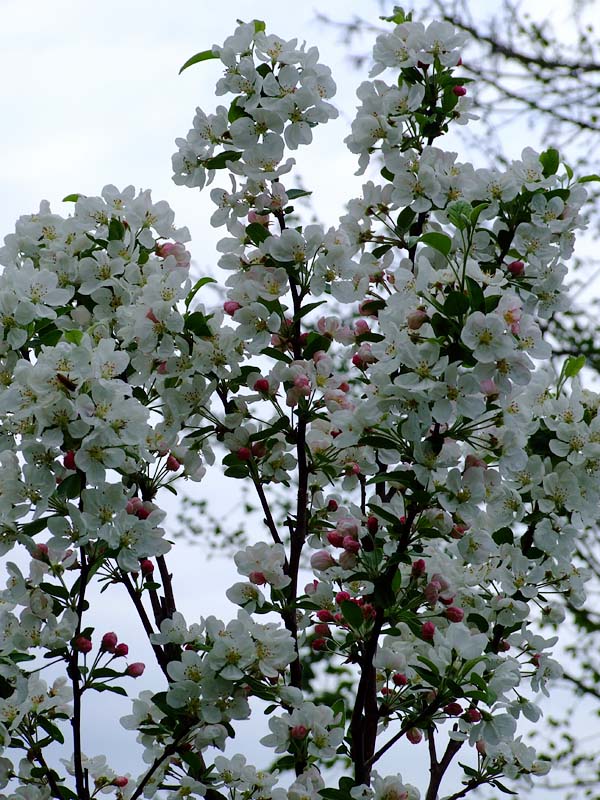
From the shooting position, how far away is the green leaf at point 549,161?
2186 mm

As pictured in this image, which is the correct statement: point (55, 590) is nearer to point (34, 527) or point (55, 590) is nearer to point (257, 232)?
point (34, 527)

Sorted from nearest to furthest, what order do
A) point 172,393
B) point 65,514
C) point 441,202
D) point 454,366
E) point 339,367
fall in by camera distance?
point 454,366 < point 65,514 < point 172,393 < point 441,202 < point 339,367

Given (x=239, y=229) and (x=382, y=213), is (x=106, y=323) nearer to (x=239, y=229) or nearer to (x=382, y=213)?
(x=239, y=229)

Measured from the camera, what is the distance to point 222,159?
222 centimetres

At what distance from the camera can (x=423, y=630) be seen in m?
2.00

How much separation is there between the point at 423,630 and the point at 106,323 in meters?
0.95

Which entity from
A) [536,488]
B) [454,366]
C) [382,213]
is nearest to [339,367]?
[382,213]

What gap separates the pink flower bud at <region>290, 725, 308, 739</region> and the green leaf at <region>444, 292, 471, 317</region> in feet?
2.91

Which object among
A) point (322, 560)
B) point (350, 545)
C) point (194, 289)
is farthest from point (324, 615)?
point (194, 289)

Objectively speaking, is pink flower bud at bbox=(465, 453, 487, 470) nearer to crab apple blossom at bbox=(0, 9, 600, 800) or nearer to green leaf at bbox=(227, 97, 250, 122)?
crab apple blossom at bbox=(0, 9, 600, 800)

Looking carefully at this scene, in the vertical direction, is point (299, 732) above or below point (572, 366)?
below

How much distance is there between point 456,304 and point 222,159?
792 millimetres

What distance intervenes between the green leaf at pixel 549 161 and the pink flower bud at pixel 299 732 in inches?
52.3

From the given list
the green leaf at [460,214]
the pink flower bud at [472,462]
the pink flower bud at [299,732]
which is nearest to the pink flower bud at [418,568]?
the pink flower bud at [472,462]
